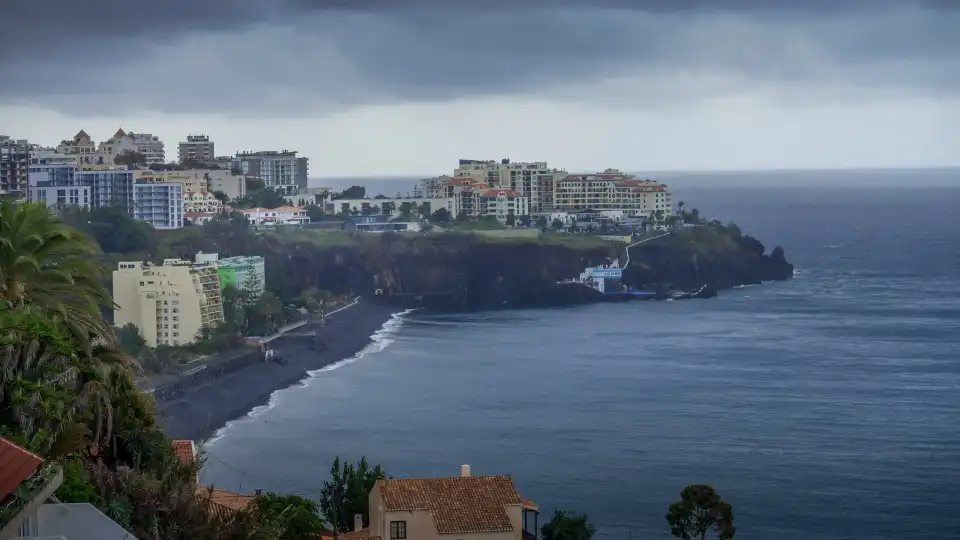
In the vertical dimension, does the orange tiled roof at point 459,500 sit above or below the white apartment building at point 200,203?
below

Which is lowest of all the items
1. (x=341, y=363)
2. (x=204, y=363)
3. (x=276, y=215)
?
(x=341, y=363)

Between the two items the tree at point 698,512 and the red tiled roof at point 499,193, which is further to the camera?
the red tiled roof at point 499,193

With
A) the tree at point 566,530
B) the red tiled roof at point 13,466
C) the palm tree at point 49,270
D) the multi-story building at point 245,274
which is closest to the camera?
the red tiled roof at point 13,466

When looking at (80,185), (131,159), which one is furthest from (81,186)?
(131,159)

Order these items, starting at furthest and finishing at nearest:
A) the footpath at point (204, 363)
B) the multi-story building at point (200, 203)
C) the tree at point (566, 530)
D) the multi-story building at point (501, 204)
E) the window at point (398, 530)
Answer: the multi-story building at point (501, 204), the multi-story building at point (200, 203), the footpath at point (204, 363), the tree at point (566, 530), the window at point (398, 530)

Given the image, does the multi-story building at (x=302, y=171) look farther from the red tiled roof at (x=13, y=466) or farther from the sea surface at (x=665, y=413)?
the red tiled roof at (x=13, y=466)

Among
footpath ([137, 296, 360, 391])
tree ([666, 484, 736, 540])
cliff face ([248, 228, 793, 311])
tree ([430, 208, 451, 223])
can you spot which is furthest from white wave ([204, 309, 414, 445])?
tree ([430, 208, 451, 223])

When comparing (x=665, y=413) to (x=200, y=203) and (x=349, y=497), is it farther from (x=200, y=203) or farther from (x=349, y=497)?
(x=200, y=203)

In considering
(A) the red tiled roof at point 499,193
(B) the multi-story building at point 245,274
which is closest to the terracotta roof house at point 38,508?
(B) the multi-story building at point 245,274
